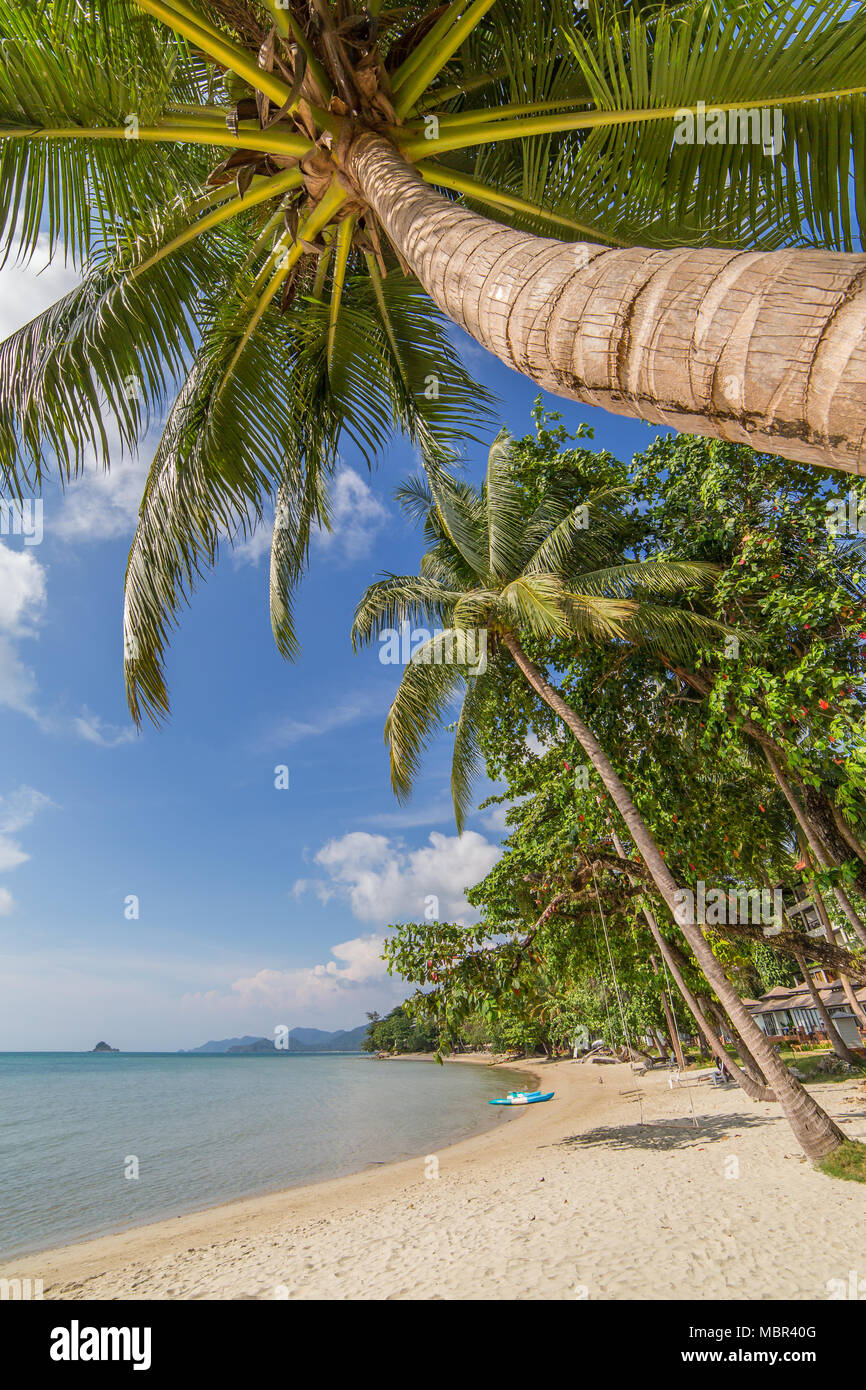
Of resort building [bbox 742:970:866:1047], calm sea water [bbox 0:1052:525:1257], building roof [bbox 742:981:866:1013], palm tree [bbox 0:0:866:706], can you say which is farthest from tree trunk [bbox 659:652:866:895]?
building roof [bbox 742:981:866:1013]

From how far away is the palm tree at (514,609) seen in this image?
8.55 m

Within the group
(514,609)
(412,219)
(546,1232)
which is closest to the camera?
(412,219)

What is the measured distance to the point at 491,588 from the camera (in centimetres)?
1062

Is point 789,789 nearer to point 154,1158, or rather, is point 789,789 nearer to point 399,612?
point 399,612

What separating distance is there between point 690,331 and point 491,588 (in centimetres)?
939

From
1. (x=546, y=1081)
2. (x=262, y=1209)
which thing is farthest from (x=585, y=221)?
(x=546, y=1081)

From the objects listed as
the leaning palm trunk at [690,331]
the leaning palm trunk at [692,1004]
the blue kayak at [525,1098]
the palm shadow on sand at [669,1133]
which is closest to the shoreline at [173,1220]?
the palm shadow on sand at [669,1133]

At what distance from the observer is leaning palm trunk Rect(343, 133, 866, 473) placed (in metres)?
1.06

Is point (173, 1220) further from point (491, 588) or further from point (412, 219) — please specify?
point (412, 219)

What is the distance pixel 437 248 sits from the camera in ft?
7.48

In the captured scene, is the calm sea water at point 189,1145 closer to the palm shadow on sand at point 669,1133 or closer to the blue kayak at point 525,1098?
the blue kayak at point 525,1098

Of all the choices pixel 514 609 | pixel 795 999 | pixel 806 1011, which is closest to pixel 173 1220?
pixel 514 609

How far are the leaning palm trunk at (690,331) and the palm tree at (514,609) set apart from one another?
6.11 meters

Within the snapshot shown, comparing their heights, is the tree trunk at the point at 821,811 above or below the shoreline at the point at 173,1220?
above
